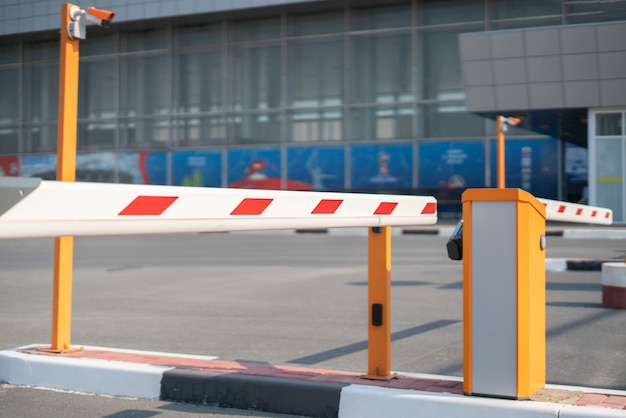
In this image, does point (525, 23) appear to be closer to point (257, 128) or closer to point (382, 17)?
point (382, 17)

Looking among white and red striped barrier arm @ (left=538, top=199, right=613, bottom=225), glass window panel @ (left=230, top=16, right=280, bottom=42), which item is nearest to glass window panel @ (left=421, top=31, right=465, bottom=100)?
glass window panel @ (left=230, top=16, right=280, bottom=42)

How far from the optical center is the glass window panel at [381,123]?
3388 centimetres

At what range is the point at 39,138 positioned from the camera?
133 feet

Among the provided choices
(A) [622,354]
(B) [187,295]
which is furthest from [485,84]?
(A) [622,354]

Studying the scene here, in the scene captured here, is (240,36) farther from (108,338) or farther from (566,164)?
(108,338)

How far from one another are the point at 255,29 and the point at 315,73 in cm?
346

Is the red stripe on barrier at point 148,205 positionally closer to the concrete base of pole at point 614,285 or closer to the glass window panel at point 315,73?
the concrete base of pole at point 614,285

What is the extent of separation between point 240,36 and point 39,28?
1182 inches

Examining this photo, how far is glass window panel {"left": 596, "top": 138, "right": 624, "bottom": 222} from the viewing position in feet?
84.1

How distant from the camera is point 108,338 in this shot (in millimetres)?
7492

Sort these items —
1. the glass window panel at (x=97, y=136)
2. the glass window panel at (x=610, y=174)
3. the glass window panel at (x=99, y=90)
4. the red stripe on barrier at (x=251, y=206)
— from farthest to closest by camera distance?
the glass window panel at (x=97, y=136) → the glass window panel at (x=99, y=90) → the glass window panel at (x=610, y=174) → the red stripe on barrier at (x=251, y=206)

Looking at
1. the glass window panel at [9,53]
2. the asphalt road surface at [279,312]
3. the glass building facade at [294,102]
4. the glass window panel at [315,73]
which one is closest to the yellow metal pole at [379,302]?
the asphalt road surface at [279,312]

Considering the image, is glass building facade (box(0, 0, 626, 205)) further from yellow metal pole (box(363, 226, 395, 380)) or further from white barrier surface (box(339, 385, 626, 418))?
white barrier surface (box(339, 385, 626, 418))

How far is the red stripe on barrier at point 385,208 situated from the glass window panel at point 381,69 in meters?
29.4
